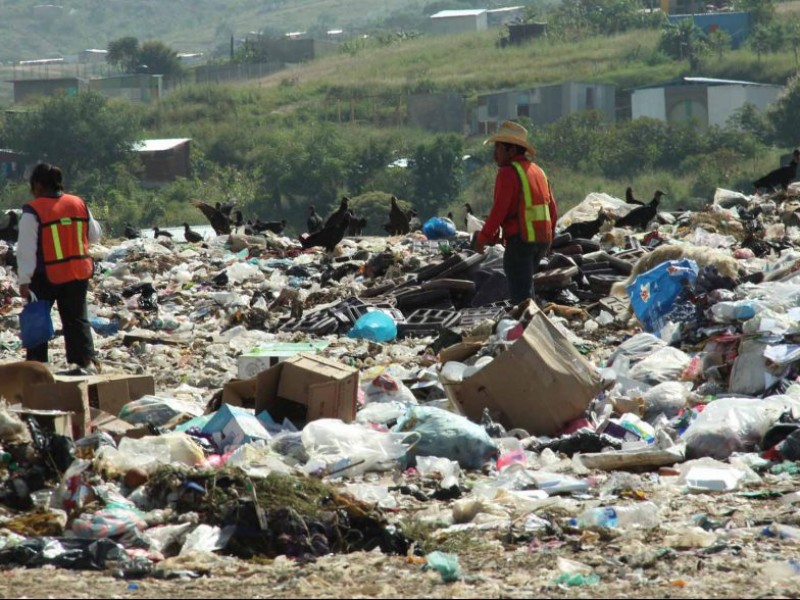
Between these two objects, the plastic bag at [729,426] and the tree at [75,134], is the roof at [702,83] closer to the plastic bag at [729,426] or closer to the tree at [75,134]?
the tree at [75,134]

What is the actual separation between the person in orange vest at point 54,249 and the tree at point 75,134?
43903 millimetres

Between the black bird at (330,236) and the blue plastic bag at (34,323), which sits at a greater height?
the blue plastic bag at (34,323)

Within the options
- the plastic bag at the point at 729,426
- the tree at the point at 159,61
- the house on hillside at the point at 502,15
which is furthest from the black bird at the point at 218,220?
the house on hillside at the point at 502,15

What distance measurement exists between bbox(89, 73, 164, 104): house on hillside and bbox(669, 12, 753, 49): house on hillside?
26930 millimetres

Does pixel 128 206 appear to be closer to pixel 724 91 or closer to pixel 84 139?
pixel 84 139

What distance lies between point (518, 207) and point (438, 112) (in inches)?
1913

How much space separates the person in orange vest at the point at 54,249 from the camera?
6781 mm

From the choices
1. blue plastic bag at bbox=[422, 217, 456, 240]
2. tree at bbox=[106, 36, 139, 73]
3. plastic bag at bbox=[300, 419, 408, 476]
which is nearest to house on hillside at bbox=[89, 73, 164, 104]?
tree at bbox=[106, 36, 139, 73]

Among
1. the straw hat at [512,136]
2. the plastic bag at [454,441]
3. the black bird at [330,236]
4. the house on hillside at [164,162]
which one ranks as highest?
the straw hat at [512,136]

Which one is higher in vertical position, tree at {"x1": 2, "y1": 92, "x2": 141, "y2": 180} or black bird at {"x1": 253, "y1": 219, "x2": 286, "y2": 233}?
black bird at {"x1": 253, "y1": 219, "x2": 286, "y2": 233}

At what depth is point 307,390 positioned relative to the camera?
594 centimetres

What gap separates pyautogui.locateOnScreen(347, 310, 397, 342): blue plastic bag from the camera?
29.9 ft

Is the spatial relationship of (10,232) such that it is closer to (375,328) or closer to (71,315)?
(375,328)

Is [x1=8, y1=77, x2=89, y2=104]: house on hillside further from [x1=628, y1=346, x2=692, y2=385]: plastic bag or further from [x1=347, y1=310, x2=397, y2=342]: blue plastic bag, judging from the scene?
[x1=628, y1=346, x2=692, y2=385]: plastic bag
